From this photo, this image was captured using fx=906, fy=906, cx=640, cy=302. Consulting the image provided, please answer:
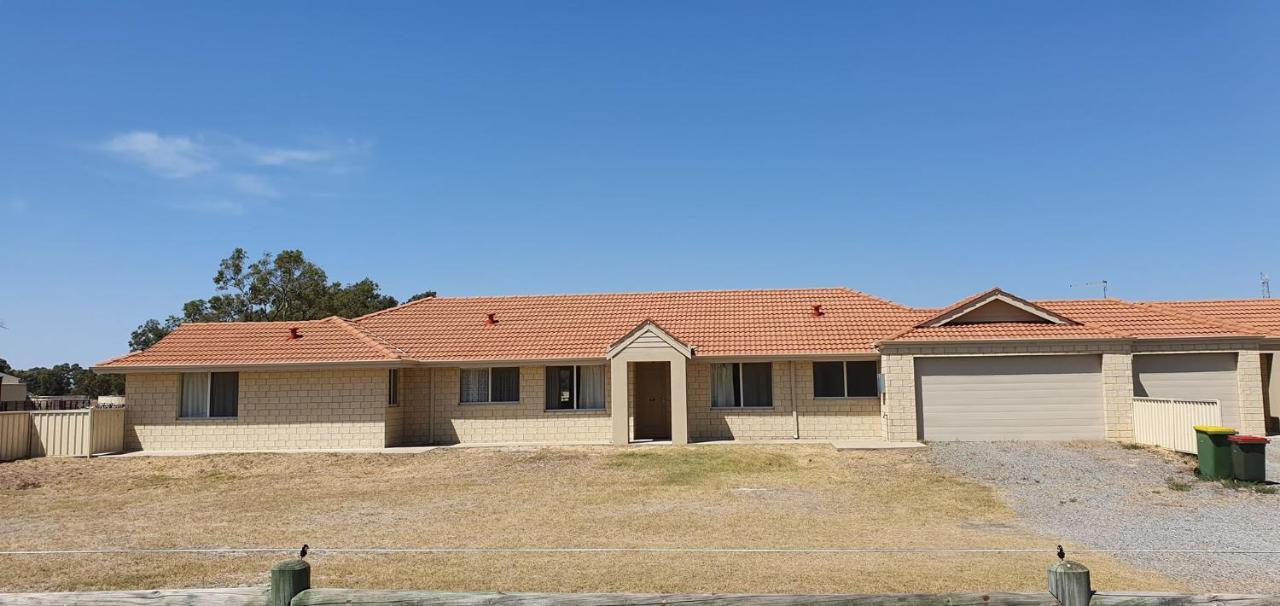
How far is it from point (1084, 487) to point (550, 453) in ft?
38.7

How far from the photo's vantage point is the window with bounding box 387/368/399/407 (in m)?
24.4

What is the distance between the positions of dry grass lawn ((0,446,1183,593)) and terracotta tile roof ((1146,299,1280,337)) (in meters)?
12.1

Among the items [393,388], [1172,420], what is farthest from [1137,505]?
[393,388]

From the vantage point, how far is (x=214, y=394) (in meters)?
24.6

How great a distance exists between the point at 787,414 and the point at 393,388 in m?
10.8

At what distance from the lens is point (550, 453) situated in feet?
72.5

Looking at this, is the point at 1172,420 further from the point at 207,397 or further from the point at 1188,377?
the point at 207,397

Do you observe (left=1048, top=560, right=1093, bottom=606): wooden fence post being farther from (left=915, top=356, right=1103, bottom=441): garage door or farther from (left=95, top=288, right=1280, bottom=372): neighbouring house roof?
(left=915, top=356, right=1103, bottom=441): garage door

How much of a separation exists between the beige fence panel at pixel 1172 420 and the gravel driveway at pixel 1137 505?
558 millimetres

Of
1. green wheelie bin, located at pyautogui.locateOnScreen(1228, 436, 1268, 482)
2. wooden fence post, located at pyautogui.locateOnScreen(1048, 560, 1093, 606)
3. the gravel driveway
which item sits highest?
wooden fence post, located at pyautogui.locateOnScreen(1048, 560, 1093, 606)

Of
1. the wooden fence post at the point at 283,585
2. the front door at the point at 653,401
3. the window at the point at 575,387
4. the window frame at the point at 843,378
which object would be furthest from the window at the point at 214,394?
the wooden fence post at the point at 283,585

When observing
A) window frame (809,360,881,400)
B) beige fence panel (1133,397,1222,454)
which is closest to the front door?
window frame (809,360,881,400)

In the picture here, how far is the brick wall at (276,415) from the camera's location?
2395 centimetres

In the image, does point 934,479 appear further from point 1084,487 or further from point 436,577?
point 436,577
